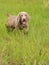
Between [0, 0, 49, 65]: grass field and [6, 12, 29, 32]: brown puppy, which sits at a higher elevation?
[6, 12, 29, 32]: brown puppy

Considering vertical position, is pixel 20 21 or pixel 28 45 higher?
pixel 20 21

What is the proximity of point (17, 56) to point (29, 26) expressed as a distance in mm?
2945

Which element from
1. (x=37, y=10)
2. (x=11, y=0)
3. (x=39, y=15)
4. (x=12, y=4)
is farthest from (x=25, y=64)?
(x=11, y=0)

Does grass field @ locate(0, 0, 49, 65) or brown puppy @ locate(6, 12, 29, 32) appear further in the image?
brown puppy @ locate(6, 12, 29, 32)

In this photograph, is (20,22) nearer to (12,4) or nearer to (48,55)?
(48,55)

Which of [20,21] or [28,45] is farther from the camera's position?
[20,21]

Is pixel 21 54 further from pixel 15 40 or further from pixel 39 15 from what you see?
pixel 39 15

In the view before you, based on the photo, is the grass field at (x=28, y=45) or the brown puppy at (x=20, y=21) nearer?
the grass field at (x=28, y=45)

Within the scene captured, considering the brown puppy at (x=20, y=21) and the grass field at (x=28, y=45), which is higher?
the brown puppy at (x=20, y=21)

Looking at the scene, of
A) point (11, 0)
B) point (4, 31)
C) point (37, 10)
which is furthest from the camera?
point (11, 0)

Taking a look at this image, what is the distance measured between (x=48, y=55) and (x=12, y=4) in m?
7.97

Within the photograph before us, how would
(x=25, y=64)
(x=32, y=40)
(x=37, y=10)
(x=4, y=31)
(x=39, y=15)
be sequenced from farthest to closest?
(x=37, y=10), (x=39, y=15), (x=4, y=31), (x=32, y=40), (x=25, y=64)

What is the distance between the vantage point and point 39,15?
1100 centimetres

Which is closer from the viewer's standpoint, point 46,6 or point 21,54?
point 21,54
